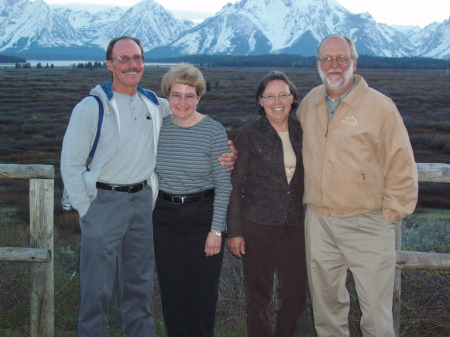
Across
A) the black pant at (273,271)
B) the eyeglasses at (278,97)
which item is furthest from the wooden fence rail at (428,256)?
the eyeglasses at (278,97)

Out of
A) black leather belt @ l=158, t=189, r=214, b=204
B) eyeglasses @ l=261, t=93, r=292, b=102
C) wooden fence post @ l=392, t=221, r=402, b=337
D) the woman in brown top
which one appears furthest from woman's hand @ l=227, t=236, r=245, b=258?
wooden fence post @ l=392, t=221, r=402, b=337

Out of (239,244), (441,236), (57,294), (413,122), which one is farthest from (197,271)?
(413,122)

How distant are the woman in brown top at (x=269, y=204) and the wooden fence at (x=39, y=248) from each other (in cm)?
128

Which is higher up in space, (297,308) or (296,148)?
(296,148)

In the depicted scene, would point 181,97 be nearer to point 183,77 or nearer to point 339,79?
point 183,77

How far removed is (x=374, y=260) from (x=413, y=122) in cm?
2369

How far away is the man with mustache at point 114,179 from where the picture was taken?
10.0 ft

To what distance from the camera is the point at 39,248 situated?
360cm

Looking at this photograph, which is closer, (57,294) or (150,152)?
(150,152)

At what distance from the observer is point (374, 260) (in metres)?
3.19

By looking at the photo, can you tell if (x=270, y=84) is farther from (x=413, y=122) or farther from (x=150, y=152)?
(x=413, y=122)

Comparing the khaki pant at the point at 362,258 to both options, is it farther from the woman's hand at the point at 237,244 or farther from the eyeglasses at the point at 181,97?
the eyeglasses at the point at 181,97

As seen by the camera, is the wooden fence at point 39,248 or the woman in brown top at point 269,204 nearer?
the woman in brown top at point 269,204

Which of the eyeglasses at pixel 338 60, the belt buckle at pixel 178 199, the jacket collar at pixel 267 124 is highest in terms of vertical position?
the eyeglasses at pixel 338 60
